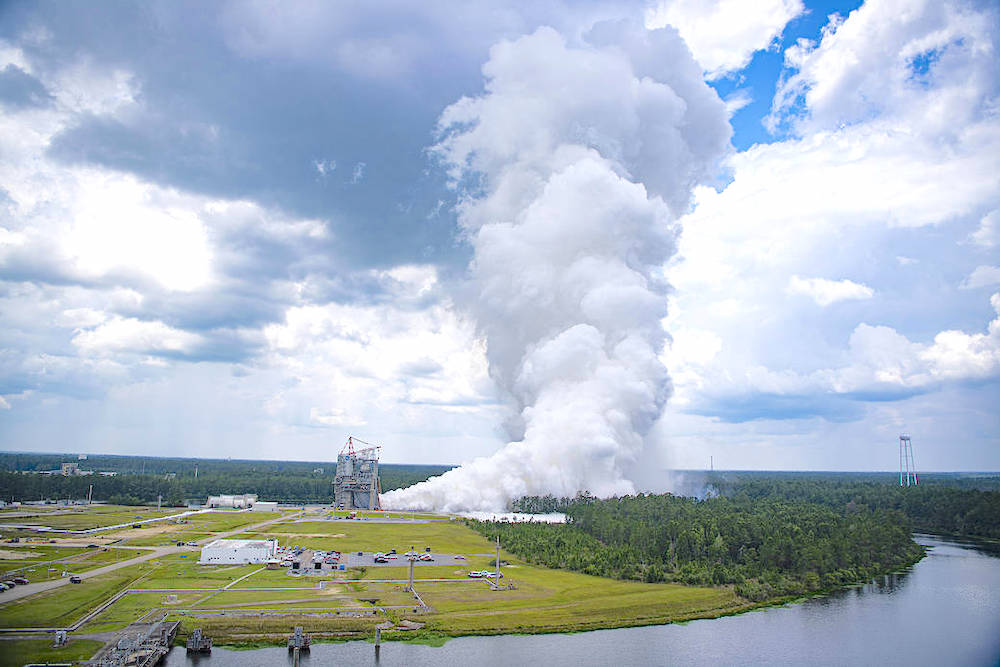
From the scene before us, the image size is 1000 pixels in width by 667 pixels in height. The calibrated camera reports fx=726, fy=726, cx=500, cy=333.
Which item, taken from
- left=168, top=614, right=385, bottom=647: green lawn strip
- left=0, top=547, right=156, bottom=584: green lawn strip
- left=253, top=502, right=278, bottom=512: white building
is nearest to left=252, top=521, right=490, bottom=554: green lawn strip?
left=0, top=547, right=156, bottom=584: green lawn strip

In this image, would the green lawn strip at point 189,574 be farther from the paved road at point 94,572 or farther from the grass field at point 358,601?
the paved road at point 94,572

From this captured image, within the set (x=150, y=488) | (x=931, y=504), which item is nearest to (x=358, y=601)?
(x=931, y=504)

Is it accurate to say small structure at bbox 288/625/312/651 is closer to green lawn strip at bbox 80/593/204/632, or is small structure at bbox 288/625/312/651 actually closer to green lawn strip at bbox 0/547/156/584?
green lawn strip at bbox 80/593/204/632

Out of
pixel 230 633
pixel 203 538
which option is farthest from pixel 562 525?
pixel 230 633

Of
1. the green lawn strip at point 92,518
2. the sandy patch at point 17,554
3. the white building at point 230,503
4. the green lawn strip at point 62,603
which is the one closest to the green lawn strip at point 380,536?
the green lawn strip at point 92,518

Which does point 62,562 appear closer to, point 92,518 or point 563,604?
point 563,604

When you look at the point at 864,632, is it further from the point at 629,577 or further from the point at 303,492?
the point at 303,492
